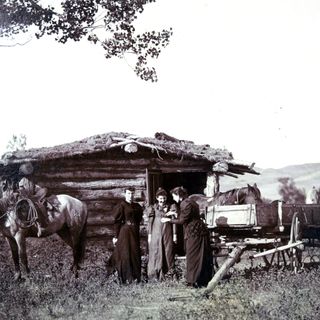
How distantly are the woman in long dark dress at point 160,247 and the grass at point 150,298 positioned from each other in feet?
1.91

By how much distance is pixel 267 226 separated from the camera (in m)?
10.1

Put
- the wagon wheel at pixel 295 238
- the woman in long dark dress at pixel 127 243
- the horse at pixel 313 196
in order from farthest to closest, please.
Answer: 1. the horse at pixel 313 196
2. the wagon wheel at pixel 295 238
3. the woman in long dark dress at pixel 127 243

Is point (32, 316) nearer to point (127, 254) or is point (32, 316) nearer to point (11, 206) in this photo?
point (127, 254)

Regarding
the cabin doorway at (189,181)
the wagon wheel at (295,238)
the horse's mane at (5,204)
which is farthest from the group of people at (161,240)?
the cabin doorway at (189,181)

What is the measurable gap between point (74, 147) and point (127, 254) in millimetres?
4992

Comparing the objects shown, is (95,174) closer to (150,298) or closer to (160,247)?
(160,247)

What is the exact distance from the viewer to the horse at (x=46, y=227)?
34.8ft

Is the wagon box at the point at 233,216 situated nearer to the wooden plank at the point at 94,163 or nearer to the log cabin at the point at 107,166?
the log cabin at the point at 107,166

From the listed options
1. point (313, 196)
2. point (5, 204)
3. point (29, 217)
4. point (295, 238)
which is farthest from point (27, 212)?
point (313, 196)

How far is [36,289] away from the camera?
28.0 feet

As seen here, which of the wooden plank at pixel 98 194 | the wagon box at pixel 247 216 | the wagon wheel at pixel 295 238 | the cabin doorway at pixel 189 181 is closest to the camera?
the wagon box at pixel 247 216

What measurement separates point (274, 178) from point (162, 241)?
180 feet

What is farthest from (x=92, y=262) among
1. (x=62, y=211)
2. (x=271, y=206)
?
(x=271, y=206)

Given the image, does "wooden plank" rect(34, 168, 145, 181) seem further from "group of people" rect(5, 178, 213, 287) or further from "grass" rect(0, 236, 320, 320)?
"group of people" rect(5, 178, 213, 287)
